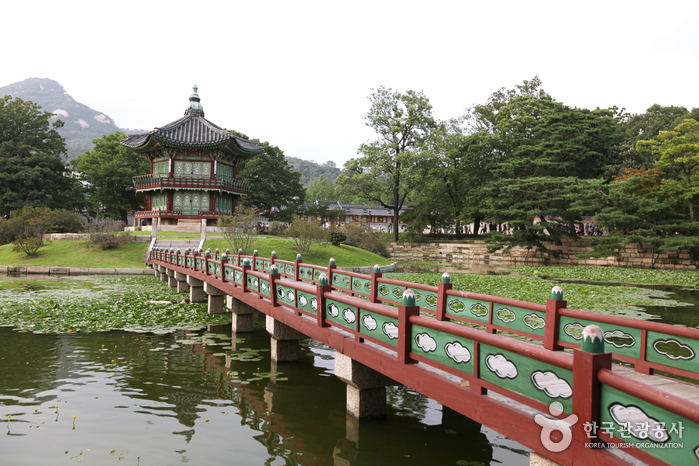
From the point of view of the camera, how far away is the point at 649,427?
9.04ft

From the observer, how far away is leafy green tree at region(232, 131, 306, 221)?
49.8 meters

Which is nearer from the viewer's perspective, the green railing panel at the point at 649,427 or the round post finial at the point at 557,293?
the green railing panel at the point at 649,427

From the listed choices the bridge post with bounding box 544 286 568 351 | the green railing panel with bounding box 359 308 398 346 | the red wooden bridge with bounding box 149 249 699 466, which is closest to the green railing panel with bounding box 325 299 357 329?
the red wooden bridge with bounding box 149 249 699 466

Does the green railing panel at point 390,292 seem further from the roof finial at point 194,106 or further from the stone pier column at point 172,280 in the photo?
the roof finial at point 194,106

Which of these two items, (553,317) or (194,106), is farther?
(194,106)

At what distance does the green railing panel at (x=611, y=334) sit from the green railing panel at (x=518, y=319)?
0.56 m

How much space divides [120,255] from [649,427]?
31523mm

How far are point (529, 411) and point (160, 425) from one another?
476cm

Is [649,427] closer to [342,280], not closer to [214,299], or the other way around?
[342,280]

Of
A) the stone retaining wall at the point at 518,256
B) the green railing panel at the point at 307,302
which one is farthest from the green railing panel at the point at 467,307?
the stone retaining wall at the point at 518,256

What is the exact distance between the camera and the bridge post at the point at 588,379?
9.61 feet

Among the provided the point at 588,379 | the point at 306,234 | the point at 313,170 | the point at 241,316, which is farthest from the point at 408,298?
the point at 313,170

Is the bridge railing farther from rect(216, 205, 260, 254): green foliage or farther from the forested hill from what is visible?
the forested hill

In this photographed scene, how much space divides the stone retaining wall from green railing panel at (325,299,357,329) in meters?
33.0
